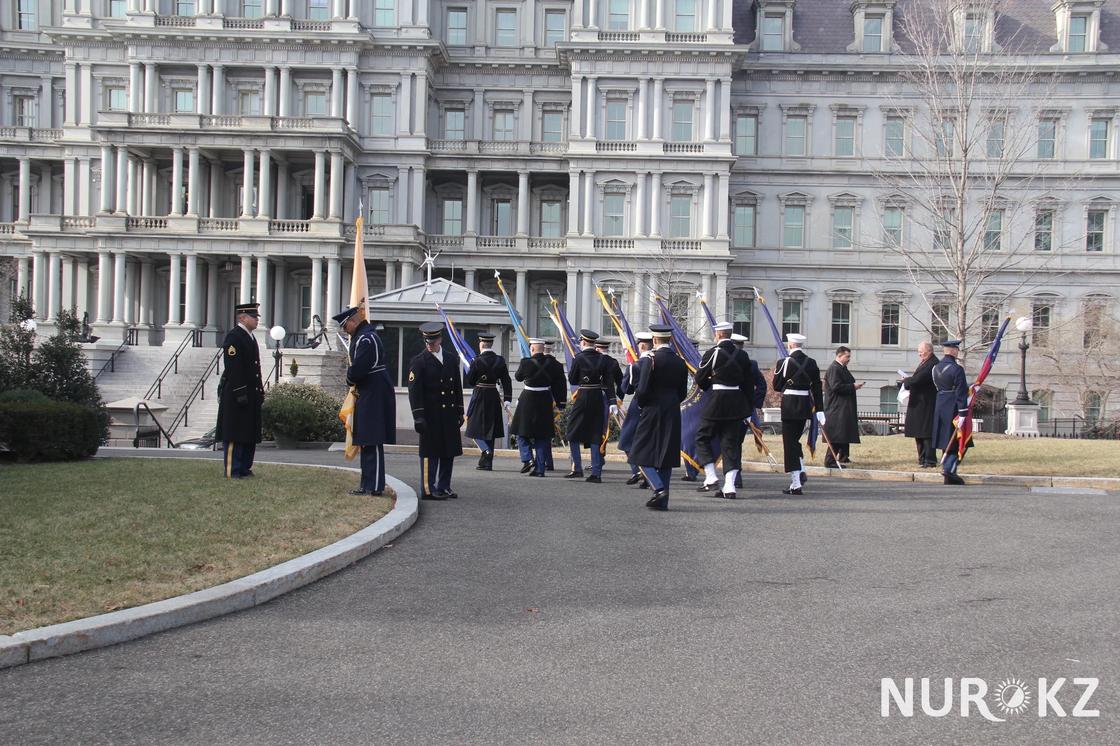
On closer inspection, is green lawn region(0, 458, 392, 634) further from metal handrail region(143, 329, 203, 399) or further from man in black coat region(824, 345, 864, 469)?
metal handrail region(143, 329, 203, 399)

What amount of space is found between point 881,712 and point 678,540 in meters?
4.99

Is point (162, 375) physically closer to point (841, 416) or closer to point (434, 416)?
point (841, 416)

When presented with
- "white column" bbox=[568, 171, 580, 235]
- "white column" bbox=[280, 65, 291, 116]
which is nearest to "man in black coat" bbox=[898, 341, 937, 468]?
"white column" bbox=[568, 171, 580, 235]

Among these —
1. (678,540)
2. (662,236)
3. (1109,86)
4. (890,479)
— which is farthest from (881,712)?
(1109,86)

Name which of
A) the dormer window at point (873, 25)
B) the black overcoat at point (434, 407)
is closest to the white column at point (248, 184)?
the dormer window at point (873, 25)

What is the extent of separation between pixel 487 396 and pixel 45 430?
636cm

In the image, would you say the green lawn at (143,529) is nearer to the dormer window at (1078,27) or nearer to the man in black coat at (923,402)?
the man in black coat at (923,402)

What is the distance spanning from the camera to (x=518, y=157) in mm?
51125


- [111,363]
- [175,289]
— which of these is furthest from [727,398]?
[175,289]

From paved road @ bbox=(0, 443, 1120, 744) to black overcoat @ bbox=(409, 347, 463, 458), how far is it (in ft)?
6.91

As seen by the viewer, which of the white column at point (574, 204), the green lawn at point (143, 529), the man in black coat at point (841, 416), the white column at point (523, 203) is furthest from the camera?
the white column at point (523, 203)

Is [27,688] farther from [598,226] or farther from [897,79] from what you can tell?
[897,79]

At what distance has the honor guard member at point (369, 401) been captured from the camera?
38.3 ft

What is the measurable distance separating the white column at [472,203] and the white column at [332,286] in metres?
7.54
